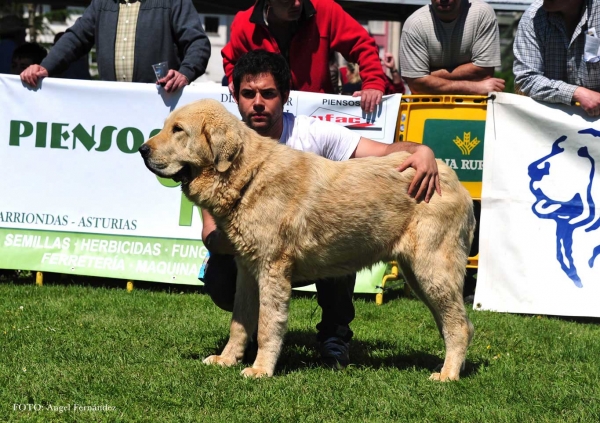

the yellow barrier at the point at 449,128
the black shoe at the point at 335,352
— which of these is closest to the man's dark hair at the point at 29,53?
the yellow barrier at the point at 449,128

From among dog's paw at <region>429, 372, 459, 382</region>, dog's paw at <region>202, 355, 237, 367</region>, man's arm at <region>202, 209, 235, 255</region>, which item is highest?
man's arm at <region>202, 209, 235, 255</region>

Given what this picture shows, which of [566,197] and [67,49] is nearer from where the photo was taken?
[566,197]

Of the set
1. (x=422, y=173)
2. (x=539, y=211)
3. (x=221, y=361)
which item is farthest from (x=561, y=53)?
(x=221, y=361)

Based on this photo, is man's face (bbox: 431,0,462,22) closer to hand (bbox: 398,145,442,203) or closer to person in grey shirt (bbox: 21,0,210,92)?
person in grey shirt (bbox: 21,0,210,92)

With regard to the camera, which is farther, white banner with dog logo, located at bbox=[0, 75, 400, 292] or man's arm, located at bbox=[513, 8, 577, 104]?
white banner with dog logo, located at bbox=[0, 75, 400, 292]

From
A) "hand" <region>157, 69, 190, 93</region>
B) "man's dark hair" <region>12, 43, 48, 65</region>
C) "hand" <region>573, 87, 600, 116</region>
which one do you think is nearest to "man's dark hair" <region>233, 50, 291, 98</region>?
"hand" <region>157, 69, 190, 93</region>

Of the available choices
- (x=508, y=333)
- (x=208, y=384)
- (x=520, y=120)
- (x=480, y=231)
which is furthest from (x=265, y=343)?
(x=520, y=120)

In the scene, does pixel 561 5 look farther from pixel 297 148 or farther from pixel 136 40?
pixel 136 40

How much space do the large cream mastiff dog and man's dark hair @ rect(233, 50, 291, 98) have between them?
1.36 ft

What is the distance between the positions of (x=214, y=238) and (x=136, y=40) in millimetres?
3010

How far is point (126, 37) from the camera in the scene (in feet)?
23.5

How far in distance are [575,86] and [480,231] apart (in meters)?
1.40

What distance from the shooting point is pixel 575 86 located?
6.62 m

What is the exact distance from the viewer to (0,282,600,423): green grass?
4.01 metres
